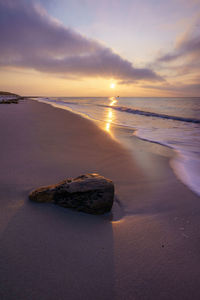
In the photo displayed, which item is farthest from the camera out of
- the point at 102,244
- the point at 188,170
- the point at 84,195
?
the point at 188,170

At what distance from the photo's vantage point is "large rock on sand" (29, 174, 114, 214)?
1.83m

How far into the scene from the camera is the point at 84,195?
6.04 feet

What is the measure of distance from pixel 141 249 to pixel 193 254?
0.48 m

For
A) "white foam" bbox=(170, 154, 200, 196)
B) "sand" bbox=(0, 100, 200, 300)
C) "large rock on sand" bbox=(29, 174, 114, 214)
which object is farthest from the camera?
"white foam" bbox=(170, 154, 200, 196)

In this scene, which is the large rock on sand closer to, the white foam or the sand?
the sand

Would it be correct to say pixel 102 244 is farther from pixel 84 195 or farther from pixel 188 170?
pixel 188 170

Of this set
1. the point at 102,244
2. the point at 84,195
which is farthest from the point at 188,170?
the point at 102,244

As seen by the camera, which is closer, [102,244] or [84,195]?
[102,244]

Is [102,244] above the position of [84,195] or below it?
below

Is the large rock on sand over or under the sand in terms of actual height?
over

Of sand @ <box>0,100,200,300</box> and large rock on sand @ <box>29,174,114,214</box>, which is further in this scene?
large rock on sand @ <box>29,174,114,214</box>

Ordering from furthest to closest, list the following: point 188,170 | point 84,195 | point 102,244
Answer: point 188,170
point 84,195
point 102,244

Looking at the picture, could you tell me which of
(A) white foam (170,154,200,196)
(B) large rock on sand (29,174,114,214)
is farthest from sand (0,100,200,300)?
(A) white foam (170,154,200,196)

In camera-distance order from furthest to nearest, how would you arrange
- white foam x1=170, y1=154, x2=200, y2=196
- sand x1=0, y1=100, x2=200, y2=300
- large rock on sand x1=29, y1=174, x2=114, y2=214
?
1. white foam x1=170, y1=154, x2=200, y2=196
2. large rock on sand x1=29, y1=174, x2=114, y2=214
3. sand x1=0, y1=100, x2=200, y2=300
